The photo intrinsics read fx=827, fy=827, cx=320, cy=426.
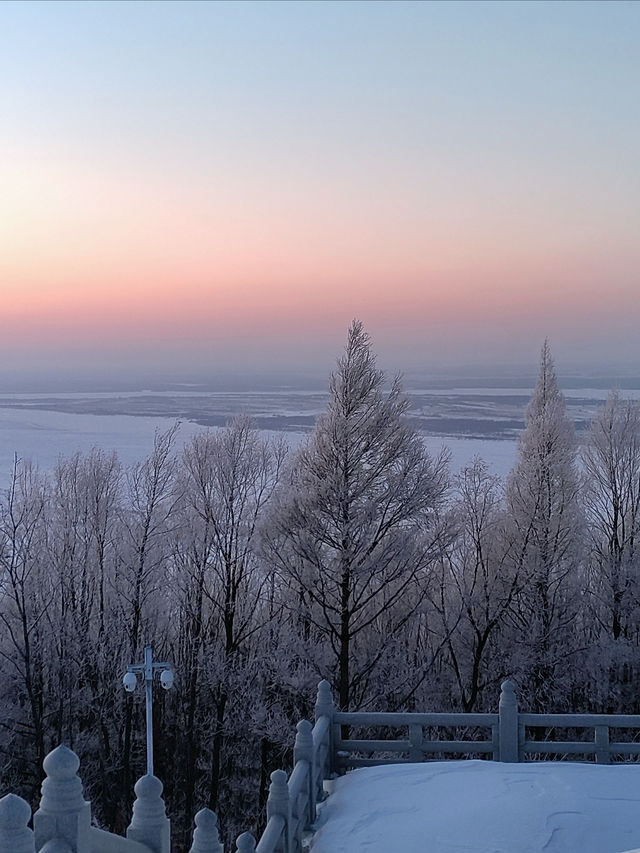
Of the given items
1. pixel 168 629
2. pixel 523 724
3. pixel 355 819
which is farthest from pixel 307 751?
pixel 168 629

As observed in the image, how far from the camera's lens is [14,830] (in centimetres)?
314

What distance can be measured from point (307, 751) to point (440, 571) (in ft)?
64.5

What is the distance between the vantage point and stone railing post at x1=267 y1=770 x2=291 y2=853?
26.9ft

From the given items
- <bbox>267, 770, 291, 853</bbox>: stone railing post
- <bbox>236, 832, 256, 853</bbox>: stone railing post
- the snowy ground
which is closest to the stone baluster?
the snowy ground

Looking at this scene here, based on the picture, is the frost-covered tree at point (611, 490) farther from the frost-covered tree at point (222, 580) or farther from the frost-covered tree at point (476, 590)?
the frost-covered tree at point (222, 580)

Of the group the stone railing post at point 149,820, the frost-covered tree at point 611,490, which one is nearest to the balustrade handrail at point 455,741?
the stone railing post at point 149,820

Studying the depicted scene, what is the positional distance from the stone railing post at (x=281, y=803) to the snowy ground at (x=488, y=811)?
61 centimetres

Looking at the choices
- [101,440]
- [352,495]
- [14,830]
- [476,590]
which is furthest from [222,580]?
[101,440]

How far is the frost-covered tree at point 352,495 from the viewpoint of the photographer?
66.0 feet

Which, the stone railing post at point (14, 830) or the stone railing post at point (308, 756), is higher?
the stone railing post at point (14, 830)

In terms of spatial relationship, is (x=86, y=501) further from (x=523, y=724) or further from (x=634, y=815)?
(x=634, y=815)

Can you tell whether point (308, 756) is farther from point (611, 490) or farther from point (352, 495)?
point (611, 490)

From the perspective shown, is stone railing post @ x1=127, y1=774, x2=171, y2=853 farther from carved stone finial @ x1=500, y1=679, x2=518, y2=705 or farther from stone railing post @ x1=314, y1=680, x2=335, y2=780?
carved stone finial @ x1=500, y1=679, x2=518, y2=705

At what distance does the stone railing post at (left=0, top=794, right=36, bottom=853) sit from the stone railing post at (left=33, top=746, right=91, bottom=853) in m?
0.19
